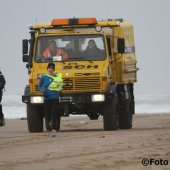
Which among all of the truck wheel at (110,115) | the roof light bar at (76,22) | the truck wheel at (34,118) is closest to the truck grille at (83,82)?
the truck wheel at (110,115)

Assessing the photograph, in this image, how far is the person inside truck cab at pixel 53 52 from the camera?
2616cm

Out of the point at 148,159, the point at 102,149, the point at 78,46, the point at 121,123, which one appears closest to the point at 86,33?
the point at 78,46

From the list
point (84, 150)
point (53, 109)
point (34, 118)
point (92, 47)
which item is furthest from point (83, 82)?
point (84, 150)

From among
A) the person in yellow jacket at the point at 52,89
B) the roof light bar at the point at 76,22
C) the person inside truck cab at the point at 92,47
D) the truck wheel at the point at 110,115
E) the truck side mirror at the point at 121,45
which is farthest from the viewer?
the roof light bar at the point at 76,22

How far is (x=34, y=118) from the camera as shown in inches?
1038

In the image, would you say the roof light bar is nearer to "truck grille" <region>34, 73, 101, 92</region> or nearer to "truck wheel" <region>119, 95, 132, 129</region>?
"truck grille" <region>34, 73, 101, 92</region>

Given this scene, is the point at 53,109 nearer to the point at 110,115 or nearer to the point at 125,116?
the point at 110,115

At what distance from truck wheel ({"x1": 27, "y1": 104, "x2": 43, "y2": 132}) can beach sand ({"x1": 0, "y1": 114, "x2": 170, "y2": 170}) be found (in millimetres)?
1689

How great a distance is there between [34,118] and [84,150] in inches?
300

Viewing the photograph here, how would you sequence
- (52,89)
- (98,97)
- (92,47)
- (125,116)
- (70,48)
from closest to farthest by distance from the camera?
1. (52,89)
2. (98,97)
3. (92,47)
4. (70,48)
5. (125,116)

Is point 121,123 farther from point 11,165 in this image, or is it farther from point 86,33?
point 11,165

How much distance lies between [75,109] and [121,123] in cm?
261

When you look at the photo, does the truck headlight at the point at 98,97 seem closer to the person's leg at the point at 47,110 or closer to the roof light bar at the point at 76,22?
the person's leg at the point at 47,110

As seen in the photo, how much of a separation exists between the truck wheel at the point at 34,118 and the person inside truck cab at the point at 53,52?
4.36ft
